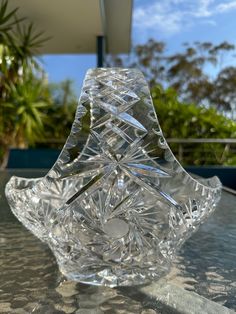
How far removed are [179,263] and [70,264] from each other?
16cm

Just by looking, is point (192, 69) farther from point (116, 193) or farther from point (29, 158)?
point (116, 193)

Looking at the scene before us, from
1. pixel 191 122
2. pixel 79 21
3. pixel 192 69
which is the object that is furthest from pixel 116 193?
pixel 192 69

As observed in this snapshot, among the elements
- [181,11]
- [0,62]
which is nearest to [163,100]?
[181,11]

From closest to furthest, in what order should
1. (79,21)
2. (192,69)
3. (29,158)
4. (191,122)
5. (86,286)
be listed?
(86,286) → (29,158) → (79,21) → (191,122) → (192,69)

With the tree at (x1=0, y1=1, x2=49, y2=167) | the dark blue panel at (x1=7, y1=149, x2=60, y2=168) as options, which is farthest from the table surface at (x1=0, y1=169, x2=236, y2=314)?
the tree at (x1=0, y1=1, x2=49, y2=167)

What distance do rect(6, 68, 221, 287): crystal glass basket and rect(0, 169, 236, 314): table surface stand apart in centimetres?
3

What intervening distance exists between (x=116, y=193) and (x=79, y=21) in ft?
16.3

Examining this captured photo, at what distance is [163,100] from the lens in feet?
22.9

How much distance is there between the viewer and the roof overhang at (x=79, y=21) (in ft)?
15.3

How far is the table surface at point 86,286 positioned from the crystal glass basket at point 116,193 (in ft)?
0.09

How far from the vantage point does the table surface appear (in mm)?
405

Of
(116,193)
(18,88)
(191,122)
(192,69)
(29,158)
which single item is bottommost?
(29,158)

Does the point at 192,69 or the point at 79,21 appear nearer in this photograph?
the point at 79,21

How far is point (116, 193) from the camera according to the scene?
51 cm
